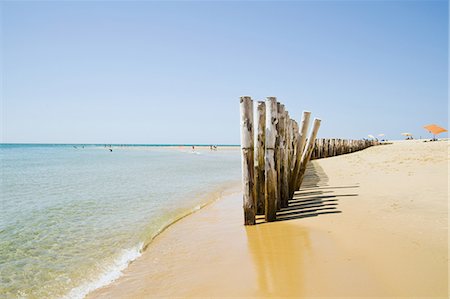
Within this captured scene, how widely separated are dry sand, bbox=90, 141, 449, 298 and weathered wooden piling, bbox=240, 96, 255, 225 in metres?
0.32

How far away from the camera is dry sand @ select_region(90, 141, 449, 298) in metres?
2.65

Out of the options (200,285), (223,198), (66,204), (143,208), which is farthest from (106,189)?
(200,285)

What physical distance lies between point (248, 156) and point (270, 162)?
0.43 meters

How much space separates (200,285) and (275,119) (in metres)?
3.13

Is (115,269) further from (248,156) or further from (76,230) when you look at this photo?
(248,156)

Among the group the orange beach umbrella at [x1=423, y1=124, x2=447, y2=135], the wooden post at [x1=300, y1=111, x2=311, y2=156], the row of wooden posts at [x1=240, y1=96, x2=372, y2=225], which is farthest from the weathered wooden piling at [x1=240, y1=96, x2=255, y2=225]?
the orange beach umbrella at [x1=423, y1=124, x2=447, y2=135]

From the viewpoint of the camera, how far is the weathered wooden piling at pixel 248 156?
4.79 meters

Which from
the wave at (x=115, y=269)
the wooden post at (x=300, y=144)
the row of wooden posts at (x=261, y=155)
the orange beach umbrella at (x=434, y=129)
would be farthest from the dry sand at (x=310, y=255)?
the orange beach umbrella at (x=434, y=129)

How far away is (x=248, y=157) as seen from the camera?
4.86 m

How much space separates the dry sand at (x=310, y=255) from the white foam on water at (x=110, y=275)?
0.12 m

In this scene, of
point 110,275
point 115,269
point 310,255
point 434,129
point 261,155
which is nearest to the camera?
point 310,255

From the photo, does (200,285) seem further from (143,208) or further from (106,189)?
(106,189)

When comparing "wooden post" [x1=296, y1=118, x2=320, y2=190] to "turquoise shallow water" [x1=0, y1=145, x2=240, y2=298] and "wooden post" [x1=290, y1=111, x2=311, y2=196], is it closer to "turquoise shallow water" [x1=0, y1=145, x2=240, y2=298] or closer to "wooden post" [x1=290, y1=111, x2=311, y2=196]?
"wooden post" [x1=290, y1=111, x2=311, y2=196]

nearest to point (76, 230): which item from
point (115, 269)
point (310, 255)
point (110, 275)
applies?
point (115, 269)
